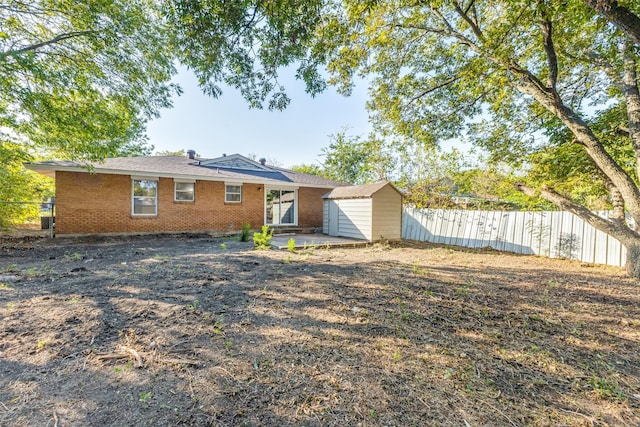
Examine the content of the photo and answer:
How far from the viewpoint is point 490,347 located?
8.59ft

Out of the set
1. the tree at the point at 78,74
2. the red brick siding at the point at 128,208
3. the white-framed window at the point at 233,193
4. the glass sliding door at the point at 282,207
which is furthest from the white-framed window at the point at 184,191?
the glass sliding door at the point at 282,207

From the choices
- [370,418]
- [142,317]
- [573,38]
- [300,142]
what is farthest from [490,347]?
[300,142]

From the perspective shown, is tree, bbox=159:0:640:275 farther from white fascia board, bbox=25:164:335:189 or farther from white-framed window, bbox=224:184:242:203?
white-framed window, bbox=224:184:242:203

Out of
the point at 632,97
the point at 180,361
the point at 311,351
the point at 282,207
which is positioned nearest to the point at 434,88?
the point at 632,97

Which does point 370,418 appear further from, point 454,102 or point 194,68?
point 454,102

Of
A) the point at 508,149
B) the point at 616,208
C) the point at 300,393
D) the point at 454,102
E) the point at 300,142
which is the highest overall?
the point at 300,142

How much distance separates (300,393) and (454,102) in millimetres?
9149

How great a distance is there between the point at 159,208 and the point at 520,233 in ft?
44.8

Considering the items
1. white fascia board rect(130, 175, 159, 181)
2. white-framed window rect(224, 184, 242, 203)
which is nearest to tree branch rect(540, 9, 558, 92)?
white-framed window rect(224, 184, 242, 203)

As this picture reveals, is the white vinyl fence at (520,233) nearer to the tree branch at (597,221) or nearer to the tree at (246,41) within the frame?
the tree branch at (597,221)

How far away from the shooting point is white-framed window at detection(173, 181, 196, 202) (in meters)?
11.1

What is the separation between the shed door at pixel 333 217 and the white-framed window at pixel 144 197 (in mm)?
7423

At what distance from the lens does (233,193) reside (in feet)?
40.2

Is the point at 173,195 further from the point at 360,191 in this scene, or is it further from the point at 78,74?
the point at 360,191
